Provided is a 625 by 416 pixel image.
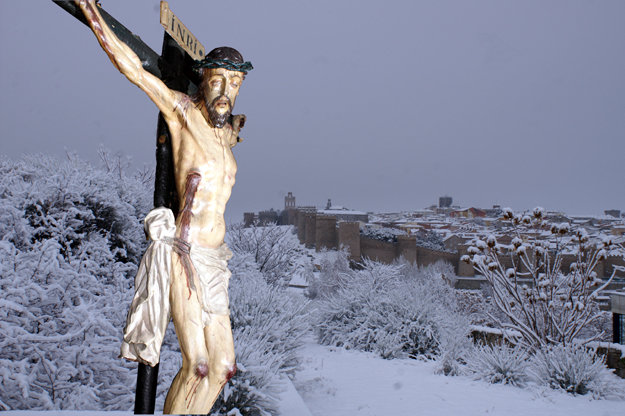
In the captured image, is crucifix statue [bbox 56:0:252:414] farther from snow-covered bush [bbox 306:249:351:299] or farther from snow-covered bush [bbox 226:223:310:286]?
snow-covered bush [bbox 306:249:351:299]

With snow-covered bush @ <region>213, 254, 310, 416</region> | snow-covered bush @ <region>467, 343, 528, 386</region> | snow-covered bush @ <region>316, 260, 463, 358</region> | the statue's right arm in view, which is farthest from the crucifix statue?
snow-covered bush @ <region>316, 260, 463, 358</region>


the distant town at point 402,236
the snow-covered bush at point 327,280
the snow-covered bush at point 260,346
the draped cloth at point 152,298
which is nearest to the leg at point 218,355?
the draped cloth at point 152,298

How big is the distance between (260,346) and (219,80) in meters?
3.88

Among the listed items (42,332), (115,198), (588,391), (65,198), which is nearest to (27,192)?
(65,198)

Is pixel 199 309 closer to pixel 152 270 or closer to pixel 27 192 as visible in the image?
pixel 152 270

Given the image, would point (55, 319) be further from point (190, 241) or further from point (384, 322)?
point (384, 322)

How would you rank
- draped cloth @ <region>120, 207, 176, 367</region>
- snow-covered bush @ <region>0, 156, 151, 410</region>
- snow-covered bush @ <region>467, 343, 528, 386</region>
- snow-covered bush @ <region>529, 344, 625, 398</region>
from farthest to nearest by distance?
snow-covered bush @ <region>467, 343, 528, 386</region> < snow-covered bush @ <region>529, 344, 625, 398</region> < snow-covered bush @ <region>0, 156, 151, 410</region> < draped cloth @ <region>120, 207, 176, 367</region>

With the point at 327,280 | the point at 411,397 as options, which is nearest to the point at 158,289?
the point at 411,397

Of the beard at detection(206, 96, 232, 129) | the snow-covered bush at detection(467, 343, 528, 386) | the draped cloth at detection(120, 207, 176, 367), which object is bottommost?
the snow-covered bush at detection(467, 343, 528, 386)

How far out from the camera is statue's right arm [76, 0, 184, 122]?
4.67 ft

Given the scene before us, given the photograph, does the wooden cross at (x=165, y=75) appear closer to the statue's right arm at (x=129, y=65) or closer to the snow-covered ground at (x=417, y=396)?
the statue's right arm at (x=129, y=65)

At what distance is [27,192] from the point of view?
596 centimetres

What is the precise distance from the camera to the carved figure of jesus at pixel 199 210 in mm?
1573

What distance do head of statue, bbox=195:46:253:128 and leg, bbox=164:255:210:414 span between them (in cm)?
62
